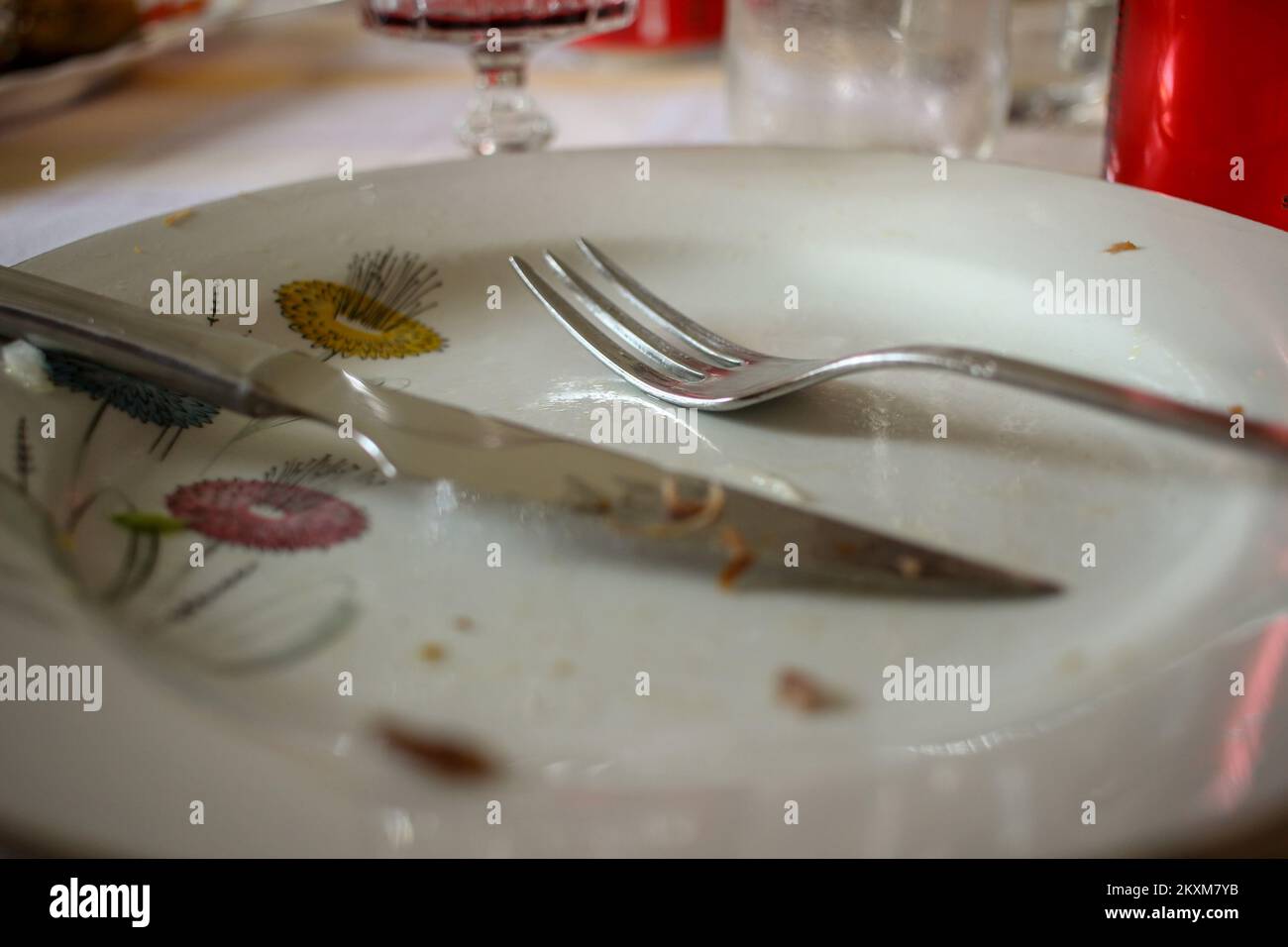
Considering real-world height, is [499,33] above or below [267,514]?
above

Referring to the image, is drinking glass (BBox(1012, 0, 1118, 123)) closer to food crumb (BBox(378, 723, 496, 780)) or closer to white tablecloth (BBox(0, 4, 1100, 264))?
white tablecloth (BBox(0, 4, 1100, 264))

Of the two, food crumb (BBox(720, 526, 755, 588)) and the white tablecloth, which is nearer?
food crumb (BBox(720, 526, 755, 588))

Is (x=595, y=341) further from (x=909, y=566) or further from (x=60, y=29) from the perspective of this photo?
(x=60, y=29)

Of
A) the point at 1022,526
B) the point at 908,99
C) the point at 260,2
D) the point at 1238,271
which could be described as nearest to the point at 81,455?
the point at 1022,526

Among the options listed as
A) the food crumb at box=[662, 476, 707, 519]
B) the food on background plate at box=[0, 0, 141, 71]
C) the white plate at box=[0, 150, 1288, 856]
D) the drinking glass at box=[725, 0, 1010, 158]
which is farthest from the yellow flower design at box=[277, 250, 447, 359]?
the food on background plate at box=[0, 0, 141, 71]

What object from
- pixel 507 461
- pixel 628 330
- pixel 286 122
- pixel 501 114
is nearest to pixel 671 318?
pixel 628 330

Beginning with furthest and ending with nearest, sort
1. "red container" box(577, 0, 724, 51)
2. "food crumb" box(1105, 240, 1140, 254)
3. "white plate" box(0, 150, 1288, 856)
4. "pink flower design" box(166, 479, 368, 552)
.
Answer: "red container" box(577, 0, 724, 51)
"food crumb" box(1105, 240, 1140, 254)
"pink flower design" box(166, 479, 368, 552)
"white plate" box(0, 150, 1288, 856)

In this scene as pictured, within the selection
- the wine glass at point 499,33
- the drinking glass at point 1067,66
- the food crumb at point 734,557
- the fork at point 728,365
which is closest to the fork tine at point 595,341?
the fork at point 728,365
